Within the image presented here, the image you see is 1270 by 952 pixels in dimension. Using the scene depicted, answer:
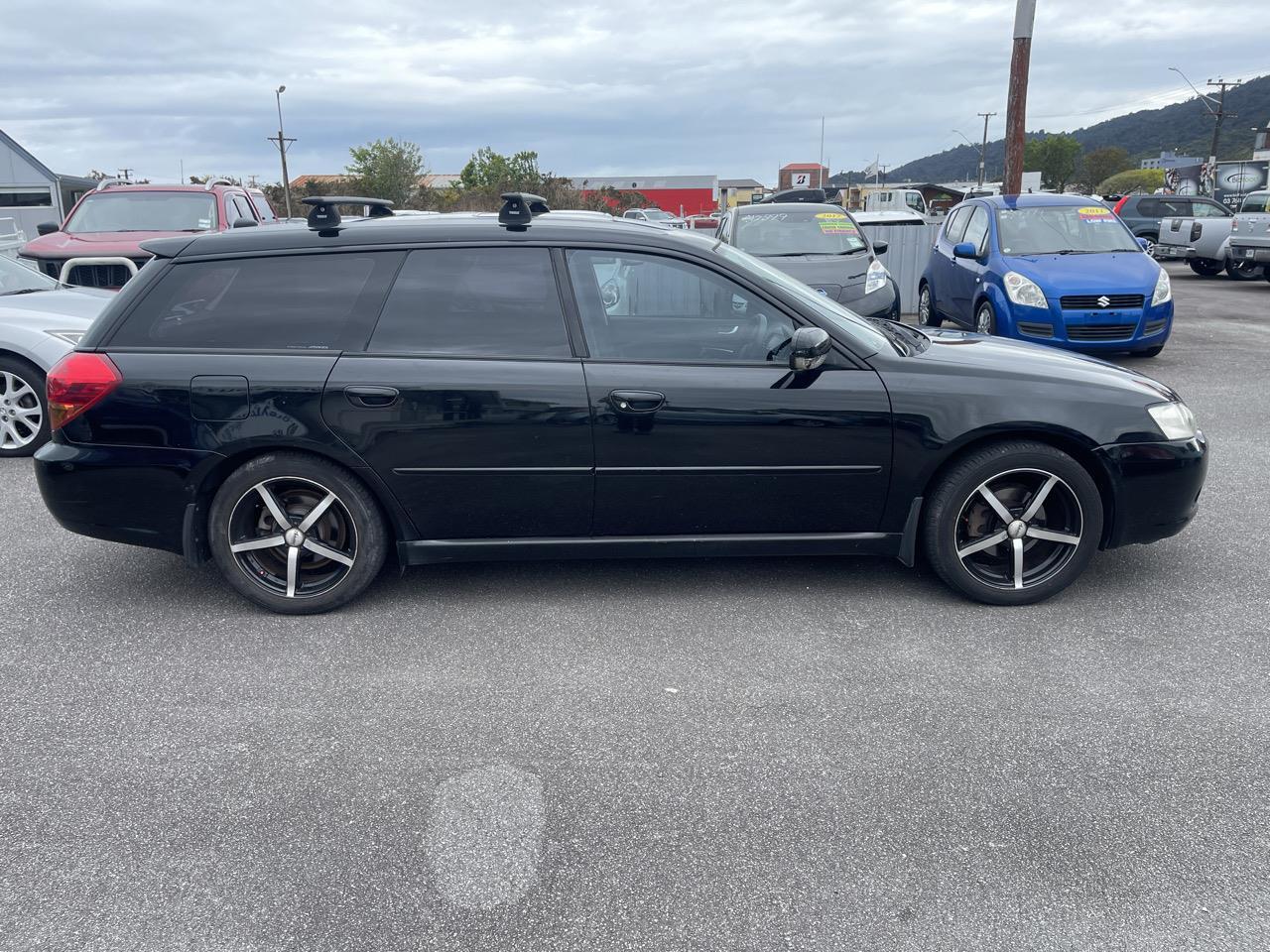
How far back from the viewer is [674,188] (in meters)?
96.1

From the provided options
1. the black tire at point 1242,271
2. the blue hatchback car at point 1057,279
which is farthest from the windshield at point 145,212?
the black tire at point 1242,271

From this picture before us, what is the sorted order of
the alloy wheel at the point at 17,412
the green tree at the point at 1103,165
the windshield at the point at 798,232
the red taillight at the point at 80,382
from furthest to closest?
the green tree at the point at 1103,165
the windshield at the point at 798,232
the alloy wheel at the point at 17,412
the red taillight at the point at 80,382

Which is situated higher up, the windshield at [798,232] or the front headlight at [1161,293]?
the windshield at [798,232]

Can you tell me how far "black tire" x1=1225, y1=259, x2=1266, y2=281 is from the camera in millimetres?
20078

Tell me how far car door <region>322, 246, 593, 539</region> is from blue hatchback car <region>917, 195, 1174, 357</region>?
21.9 feet

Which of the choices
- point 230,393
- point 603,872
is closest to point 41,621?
point 230,393

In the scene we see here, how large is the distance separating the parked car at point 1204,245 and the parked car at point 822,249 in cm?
1233

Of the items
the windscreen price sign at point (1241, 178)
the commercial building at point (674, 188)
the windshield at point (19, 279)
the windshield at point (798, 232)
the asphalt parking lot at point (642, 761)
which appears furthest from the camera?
the commercial building at point (674, 188)

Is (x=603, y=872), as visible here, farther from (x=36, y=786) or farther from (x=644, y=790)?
(x=36, y=786)

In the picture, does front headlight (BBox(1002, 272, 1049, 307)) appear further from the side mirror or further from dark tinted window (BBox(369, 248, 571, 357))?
dark tinted window (BBox(369, 248, 571, 357))

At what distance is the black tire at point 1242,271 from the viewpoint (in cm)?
2008

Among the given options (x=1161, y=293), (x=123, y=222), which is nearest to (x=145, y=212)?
(x=123, y=222)

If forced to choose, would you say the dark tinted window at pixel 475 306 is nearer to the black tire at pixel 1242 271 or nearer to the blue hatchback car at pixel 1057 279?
the blue hatchback car at pixel 1057 279

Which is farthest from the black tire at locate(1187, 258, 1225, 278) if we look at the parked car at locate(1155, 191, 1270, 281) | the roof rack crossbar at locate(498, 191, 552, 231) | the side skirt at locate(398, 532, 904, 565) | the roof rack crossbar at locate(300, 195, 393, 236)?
the roof rack crossbar at locate(300, 195, 393, 236)
